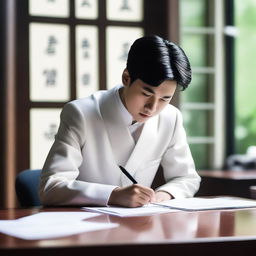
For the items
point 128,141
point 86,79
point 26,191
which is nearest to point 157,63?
point 128,141

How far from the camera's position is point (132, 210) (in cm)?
160

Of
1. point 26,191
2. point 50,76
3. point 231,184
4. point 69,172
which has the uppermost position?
point 50,76

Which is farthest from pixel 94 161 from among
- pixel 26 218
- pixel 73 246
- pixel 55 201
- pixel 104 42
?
pixel 104 42

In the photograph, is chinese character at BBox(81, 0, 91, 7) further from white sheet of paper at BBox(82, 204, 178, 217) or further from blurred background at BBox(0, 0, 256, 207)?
white sheet of paper at BBox(82, 204, 178, 217)

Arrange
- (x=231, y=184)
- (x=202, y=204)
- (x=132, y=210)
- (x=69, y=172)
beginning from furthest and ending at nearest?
1. (x=231, y=184)
2. (x=69, y=172)
3. (x=202, y=204)
4. (x=132, y=210)

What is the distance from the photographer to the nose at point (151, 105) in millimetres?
1885

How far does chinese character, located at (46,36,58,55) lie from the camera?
12.0 ft

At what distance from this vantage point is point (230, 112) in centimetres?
423

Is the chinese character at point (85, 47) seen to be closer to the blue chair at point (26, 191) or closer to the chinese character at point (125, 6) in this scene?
the chinese character at point (125, 6)

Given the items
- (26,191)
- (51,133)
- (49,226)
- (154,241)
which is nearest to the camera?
(154,241)

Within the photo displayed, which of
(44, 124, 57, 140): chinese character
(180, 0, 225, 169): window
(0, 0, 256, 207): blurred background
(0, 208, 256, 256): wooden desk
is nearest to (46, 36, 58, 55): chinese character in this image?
(0, 0, 256, 207): blurred background

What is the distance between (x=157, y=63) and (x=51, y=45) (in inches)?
75.9

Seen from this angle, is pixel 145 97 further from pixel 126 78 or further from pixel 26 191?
pixel 26 191

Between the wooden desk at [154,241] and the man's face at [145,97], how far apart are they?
578 millimetres
